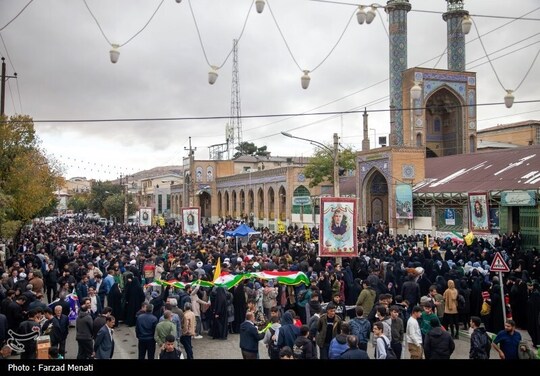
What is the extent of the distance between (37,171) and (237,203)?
25848mm

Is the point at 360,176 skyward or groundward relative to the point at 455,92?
groundward

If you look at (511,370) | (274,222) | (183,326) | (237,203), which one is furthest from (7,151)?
(237,203)

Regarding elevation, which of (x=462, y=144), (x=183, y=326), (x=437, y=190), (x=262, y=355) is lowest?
(x=262, y=355)

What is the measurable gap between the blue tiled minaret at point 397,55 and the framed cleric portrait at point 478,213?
16.3 metres

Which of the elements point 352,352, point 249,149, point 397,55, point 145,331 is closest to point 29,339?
point 145,331

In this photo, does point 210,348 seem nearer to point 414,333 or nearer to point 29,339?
point 29,339

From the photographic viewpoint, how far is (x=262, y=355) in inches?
378

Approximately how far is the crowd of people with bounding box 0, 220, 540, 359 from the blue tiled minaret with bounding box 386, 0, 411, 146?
21143mm

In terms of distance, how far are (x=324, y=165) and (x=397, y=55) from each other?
31.9 ft

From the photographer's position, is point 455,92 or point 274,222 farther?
point 274,222

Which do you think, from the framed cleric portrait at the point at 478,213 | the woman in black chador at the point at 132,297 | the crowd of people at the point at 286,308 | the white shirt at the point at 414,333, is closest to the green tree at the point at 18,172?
the crowd of people at the point at 286,308

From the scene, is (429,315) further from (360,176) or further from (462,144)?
(462,144)

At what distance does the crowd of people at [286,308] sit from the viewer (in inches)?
283

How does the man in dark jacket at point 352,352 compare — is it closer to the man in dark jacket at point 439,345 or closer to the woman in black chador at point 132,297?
the man in dark jacket at point 439,345
